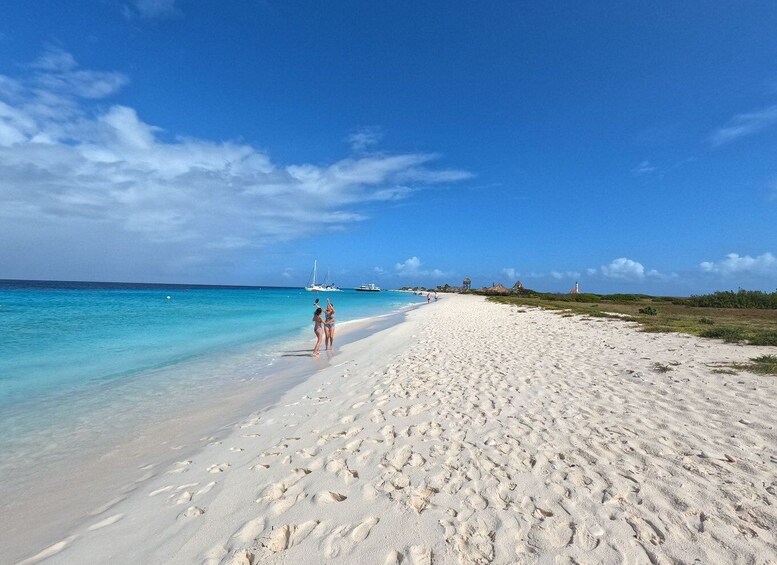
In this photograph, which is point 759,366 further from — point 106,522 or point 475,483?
point 106,522

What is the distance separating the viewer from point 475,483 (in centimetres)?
409

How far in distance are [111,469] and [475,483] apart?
18.5ft

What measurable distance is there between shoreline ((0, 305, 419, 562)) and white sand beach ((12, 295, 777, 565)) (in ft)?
0.74

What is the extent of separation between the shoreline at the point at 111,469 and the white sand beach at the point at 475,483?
0.23 metres

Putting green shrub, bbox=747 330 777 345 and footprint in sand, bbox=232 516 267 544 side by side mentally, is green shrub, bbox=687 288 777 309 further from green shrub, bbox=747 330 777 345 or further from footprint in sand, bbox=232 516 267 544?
footprint in sand, bbox=232 516 267 544

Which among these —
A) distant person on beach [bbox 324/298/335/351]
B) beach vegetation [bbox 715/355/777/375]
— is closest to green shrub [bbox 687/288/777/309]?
beach vegetation [bbox 715/355/777/375]

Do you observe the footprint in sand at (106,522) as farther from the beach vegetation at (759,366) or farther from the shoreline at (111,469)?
the beach vegetation at (759,366)

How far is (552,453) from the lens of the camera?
4746 mm

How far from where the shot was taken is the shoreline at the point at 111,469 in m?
4.18

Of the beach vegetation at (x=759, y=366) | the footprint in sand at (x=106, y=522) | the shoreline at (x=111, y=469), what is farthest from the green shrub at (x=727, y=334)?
the footprint in sand at (x=106, y=522)

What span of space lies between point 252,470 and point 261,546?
1706 millimetres

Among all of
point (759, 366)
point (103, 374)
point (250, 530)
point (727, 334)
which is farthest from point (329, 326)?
point (727, 334)

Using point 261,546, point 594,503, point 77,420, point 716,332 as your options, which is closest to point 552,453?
point 594,503

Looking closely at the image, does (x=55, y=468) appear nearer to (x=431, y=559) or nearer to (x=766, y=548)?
(x=431, y=559)
